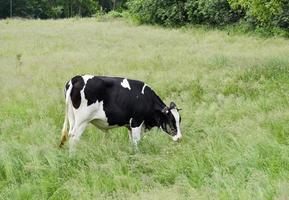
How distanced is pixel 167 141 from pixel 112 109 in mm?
939

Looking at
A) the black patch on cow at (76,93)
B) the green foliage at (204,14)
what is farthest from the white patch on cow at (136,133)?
the green foliage at (204,14)

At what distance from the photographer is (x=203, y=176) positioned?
5648 millimetres

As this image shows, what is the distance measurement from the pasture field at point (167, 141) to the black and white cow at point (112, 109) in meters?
0.24

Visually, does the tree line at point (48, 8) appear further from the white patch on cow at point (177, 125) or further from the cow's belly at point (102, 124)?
the white patch on cow at point (177, 125)

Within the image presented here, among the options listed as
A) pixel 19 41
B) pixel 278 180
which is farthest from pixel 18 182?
pixel 19 41

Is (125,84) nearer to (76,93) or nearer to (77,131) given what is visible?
(76,93)

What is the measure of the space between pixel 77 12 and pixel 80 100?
76.5 m

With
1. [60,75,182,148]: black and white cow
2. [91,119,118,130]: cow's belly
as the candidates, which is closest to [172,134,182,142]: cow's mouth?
[60,75,182,148]: black and white cow

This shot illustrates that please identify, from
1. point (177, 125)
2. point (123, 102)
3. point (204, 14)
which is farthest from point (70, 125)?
point (204, 14)

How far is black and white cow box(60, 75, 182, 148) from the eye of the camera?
726cm

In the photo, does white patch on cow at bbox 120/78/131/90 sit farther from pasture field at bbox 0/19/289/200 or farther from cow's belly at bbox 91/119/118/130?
pasture field at bbox 0/19/289/200

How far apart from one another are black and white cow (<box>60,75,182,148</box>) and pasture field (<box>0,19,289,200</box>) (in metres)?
0.24

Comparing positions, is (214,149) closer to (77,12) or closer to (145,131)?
(145,131)

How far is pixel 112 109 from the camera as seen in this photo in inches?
287
